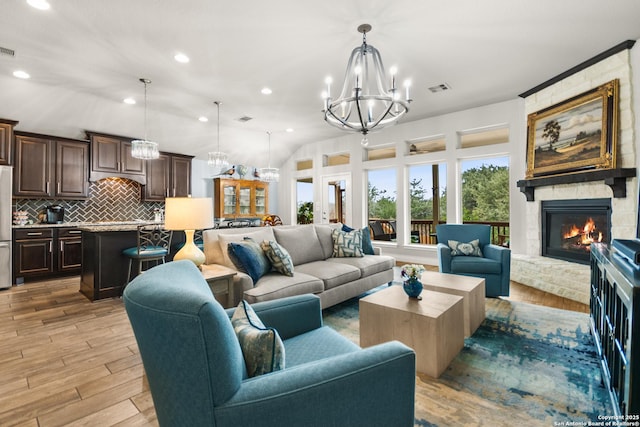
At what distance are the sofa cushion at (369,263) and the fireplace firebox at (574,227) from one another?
2383mm

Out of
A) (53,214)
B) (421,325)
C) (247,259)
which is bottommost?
(421,325)

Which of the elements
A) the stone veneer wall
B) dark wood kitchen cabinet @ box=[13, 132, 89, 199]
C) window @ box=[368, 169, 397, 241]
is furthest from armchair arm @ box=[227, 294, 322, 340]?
dark wood kitchen cabinet @ box=[13, 132, 89, 199]

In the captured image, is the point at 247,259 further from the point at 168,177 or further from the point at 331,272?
the point at 168,177

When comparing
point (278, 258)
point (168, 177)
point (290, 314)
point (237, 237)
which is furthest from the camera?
point (168, 177)

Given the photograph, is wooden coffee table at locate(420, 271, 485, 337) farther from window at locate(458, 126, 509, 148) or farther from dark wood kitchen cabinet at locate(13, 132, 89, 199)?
dark wood kitchen cabinet at locate(13, 132, 89, 199)

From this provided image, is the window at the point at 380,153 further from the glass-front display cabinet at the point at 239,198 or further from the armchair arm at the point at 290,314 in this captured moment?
the armchair arm at the point at 290,314

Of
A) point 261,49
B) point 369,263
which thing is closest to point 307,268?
point 369,263

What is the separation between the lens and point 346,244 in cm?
401

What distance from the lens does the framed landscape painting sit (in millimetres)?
3547

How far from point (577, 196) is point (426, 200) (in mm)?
2556

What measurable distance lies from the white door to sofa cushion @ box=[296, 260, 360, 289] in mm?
3905

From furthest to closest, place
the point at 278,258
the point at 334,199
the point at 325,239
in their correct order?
the point at 334,199 < the point at 325,239 < the point at 278,258

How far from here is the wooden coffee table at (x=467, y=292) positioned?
262 cm

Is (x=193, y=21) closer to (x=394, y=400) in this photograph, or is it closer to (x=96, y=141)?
(x=394, y=400)
